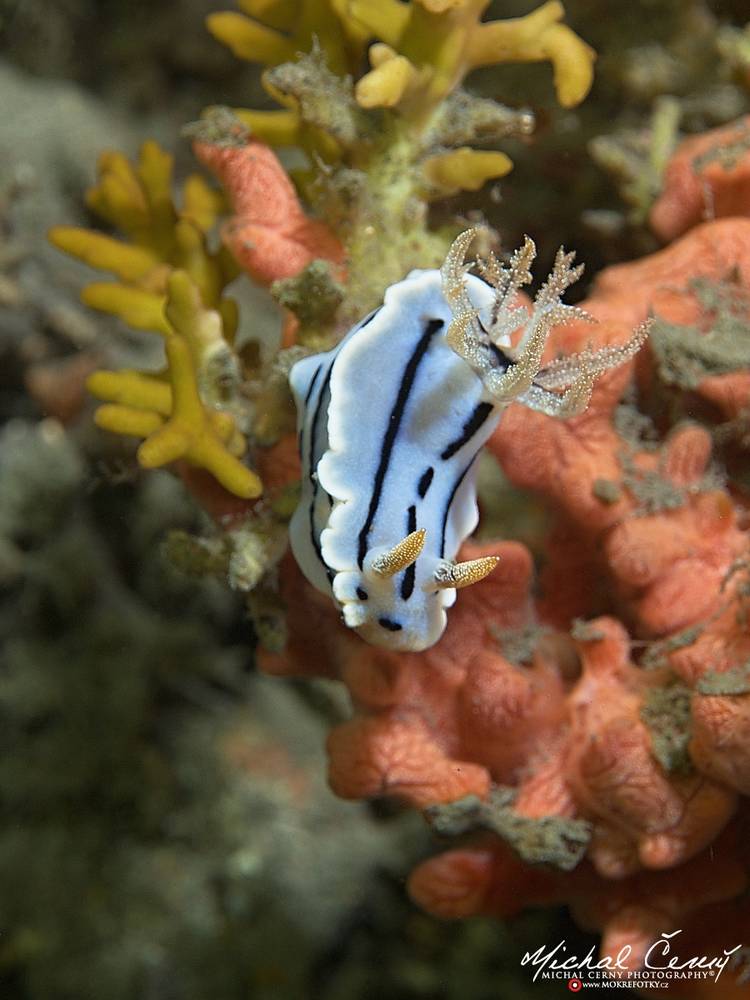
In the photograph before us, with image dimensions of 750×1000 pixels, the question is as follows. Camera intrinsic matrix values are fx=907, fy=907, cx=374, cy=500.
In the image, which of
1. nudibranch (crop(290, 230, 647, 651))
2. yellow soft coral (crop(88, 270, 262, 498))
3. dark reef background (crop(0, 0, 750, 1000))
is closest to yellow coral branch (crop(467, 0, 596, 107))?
nudibranch (crop(290, 230, 647, 651))

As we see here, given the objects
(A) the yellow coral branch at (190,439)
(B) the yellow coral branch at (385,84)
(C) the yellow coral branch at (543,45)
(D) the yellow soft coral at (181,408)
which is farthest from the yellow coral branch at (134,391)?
(C) the yellow coral branch at (543,45)

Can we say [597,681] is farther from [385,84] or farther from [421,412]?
[385,84]

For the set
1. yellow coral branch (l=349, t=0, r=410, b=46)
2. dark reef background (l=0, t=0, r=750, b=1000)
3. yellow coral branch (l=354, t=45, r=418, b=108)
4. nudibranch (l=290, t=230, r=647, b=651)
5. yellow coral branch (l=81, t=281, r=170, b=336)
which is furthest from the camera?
dark reef background (l=0, t=0, r=750, b=1000)

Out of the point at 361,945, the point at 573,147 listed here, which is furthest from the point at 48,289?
the point at 361,945

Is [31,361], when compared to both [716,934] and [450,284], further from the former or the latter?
[716,934]

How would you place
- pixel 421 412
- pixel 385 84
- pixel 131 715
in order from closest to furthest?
pixel 421 412 < pixel 385 84 < pixel 131 715

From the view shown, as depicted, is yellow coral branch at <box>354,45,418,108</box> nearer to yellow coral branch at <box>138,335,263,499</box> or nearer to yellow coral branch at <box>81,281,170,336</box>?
yellow coral branch at <box>138,335,263,499</box>

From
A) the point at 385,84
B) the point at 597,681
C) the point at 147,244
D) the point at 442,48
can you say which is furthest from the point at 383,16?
the point at 597,681
